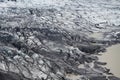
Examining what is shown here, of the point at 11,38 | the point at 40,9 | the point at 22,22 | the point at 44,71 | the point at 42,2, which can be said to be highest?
the point at 42,2

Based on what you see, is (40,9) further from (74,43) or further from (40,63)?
(40,63)

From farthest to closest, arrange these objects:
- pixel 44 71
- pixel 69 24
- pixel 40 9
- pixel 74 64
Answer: pixel 40 9 → pixel 69 24 → pixel 74 64 → pixel 44 71

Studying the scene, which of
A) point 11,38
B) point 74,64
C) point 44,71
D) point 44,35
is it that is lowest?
point 44,71

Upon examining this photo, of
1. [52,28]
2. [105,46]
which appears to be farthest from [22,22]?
[105,46]

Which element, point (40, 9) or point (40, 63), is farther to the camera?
point (40, 9)

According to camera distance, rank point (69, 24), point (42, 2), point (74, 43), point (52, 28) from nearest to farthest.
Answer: point (74, 43), point (52, 28), point (69, 24), point (42, 2)

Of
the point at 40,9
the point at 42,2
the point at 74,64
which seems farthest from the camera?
the point at 42,2

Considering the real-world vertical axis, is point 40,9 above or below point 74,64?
above

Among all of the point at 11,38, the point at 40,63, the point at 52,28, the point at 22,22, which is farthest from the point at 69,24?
the point at 40,63

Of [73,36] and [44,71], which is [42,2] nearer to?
[73,36]
